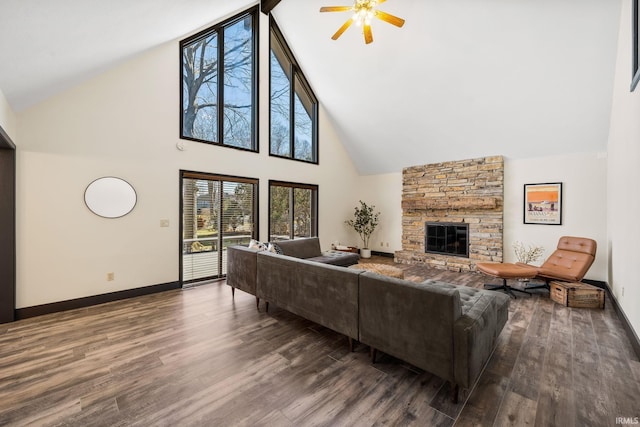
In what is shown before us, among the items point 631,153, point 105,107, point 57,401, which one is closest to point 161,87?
point 105,107

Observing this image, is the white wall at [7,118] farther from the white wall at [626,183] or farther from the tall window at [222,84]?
the white wall at [626,183]

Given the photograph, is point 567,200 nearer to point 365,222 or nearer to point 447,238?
point 447,238

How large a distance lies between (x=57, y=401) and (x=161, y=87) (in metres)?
4.18

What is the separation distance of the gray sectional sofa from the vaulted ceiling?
9.66 ft

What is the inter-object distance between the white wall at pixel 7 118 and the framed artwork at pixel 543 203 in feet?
25.1

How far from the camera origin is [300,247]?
4.83m

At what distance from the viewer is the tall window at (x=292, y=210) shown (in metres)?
5.94

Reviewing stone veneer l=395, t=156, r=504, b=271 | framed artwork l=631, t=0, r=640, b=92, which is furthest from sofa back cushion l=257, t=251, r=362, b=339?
stone veneer l=395, t=156, r=504, b=271

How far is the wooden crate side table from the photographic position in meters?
3.54

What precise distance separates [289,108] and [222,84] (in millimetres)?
1722

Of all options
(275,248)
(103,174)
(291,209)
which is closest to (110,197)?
(103,174)

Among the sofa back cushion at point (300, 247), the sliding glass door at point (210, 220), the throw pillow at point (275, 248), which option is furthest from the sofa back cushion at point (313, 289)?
the sliding glass door at point (210, 220)

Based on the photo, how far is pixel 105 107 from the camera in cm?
379

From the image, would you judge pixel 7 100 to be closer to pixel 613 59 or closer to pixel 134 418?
pixel 134 418
